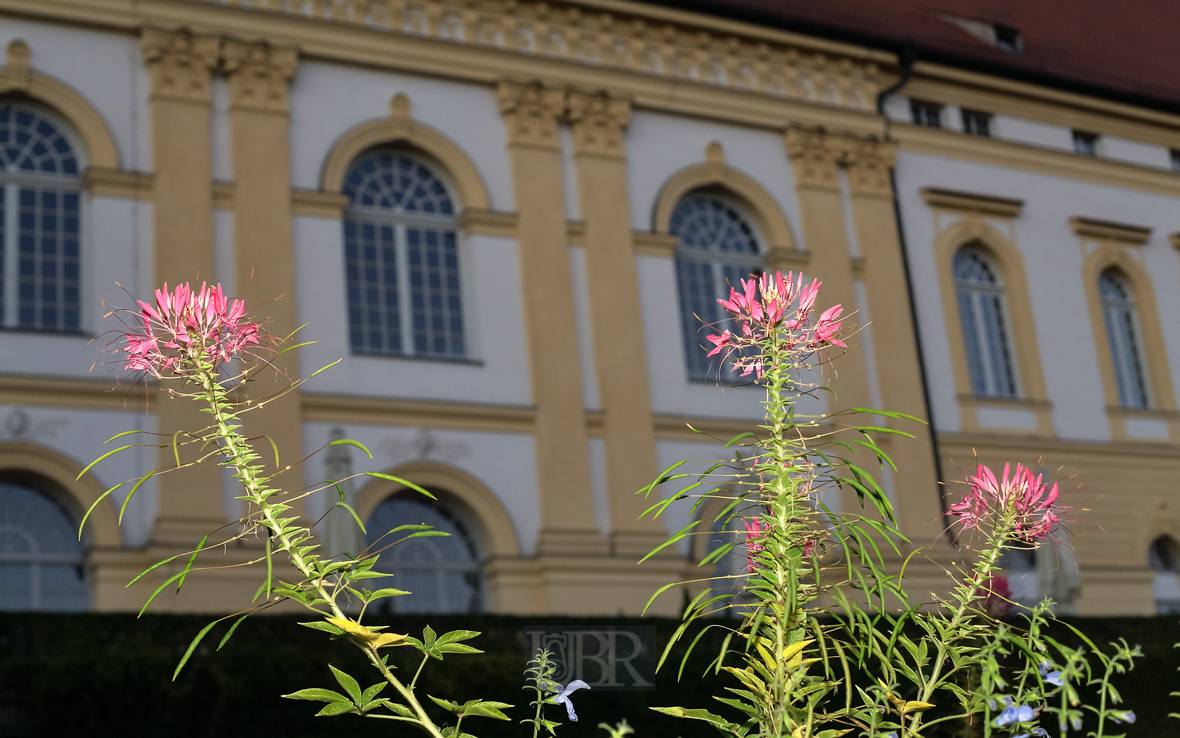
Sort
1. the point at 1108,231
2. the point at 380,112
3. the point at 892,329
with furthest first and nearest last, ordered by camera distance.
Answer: the point at 1108,231
the point at 892,329
the point at 380,112

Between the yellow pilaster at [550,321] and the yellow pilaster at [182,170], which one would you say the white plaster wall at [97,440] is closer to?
the yellow pilaster at [182,170]

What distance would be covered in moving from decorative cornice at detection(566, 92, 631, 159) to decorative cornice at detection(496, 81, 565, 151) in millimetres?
276

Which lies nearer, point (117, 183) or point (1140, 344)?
point (117, 183)

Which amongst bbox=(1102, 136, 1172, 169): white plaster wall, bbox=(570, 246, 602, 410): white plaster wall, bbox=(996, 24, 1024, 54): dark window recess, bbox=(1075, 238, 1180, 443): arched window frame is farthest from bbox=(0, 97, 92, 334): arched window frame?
bbox=(1102, 136, 1172, 169): white plaster wall

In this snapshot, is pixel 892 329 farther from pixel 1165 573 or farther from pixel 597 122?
pixel 1165 573

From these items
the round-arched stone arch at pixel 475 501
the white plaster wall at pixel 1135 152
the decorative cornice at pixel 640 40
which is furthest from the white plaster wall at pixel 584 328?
the white plaster wall at pixel 1135 152

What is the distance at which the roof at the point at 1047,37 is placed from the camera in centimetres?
2255

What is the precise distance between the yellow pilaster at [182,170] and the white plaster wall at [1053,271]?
11.6m

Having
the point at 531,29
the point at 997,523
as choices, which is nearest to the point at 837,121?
the point at 531,29

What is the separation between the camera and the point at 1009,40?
Answer: 2500cm

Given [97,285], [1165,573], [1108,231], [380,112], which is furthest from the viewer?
[1108,231]

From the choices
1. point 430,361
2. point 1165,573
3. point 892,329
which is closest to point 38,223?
point 430,361

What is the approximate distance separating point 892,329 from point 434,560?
8626mm

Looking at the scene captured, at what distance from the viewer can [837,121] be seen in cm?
2139
